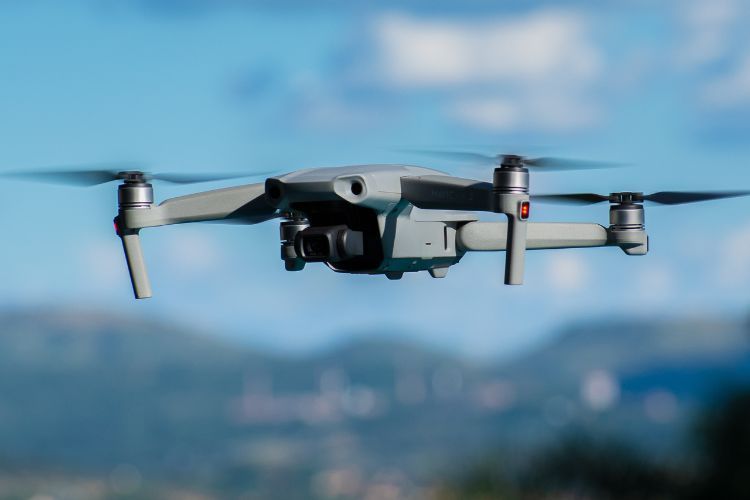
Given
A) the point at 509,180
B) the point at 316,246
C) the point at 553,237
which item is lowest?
the point at 553,237

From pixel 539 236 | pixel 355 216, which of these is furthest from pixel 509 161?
pixel 539 236

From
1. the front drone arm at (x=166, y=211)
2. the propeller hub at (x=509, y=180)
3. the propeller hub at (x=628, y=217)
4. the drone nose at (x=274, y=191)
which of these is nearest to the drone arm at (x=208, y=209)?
the front drone arm at (x=166, y=211)

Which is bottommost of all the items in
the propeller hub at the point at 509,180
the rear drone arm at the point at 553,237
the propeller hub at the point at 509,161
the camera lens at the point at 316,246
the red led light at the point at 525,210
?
the rear drone arm at the point at 553,237

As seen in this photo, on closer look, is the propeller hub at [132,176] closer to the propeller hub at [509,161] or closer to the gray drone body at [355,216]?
the gray drone body at [355,216]

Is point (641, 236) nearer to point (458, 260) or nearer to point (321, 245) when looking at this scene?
point (458, 260)

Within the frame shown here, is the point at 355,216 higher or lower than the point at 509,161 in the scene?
lower

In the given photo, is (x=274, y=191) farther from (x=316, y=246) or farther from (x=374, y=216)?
(x=374, y=216)

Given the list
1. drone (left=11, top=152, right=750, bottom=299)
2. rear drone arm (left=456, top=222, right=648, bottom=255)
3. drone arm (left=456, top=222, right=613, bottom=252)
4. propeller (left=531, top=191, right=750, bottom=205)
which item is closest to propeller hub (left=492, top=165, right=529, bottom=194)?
drone (left=11, top=152, right=750, bottom=299)
